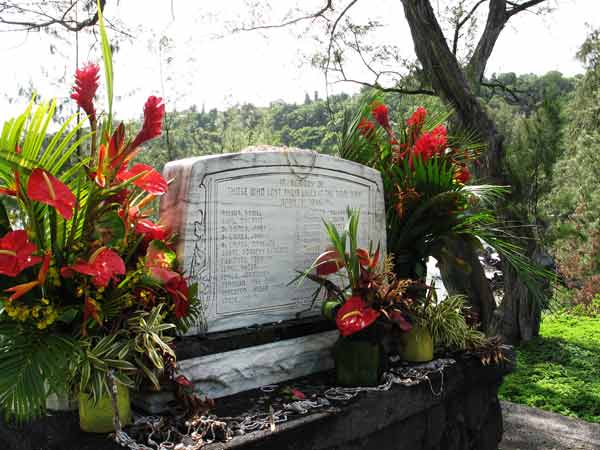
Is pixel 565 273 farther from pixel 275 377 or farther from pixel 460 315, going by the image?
pixel 275 377

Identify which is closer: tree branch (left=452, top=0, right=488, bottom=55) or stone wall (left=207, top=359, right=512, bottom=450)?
stone wall (left=207, top=359, right=512, bottom=450)

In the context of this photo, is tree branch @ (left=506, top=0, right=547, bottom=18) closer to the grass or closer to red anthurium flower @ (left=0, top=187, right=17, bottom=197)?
the grass

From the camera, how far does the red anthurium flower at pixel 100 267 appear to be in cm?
191

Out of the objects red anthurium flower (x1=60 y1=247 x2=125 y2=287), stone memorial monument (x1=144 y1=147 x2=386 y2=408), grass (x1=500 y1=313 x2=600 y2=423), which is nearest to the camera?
red anthurium flower (x1=60 y1=247 x2=125 y2=287)

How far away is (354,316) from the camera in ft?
8.80

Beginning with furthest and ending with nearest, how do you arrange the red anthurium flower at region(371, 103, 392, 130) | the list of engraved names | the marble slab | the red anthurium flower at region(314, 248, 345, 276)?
the red anthurium flower at region(371, 103, 392, 130) < the red anthurium flower at region(314, 248, 345, 276) < the list of engraved names < the marble slab

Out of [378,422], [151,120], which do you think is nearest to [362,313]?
[378,422]

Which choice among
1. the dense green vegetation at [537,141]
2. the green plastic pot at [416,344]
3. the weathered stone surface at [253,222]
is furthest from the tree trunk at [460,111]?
the weathered stone surface at [253,222]

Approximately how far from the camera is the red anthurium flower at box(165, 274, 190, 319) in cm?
226

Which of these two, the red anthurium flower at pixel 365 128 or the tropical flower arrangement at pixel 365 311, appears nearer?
the tropical flower arrangement at pixel 365 311

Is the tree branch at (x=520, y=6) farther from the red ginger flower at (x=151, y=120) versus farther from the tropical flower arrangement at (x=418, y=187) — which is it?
the red ginger flower at (x=151, y=120)

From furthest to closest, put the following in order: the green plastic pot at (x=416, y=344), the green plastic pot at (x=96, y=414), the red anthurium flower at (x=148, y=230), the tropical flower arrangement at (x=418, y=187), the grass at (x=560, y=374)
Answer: the grass at (x=560, y=374) → the tropical flower arrangement at (x=418, y=187) → the green plastic pot at (x=416, y=344) → the red anthurium flower at (x=148, y=230) → the green plastic pot at (x=96, y=414)

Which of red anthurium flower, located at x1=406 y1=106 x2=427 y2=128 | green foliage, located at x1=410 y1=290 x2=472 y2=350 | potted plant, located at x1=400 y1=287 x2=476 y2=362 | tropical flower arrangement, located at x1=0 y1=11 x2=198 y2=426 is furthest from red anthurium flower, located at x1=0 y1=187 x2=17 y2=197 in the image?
red anthurium flower, located at x1=406 y1=106 x2=427 y2=128

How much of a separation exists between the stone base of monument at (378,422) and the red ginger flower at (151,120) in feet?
3.51
